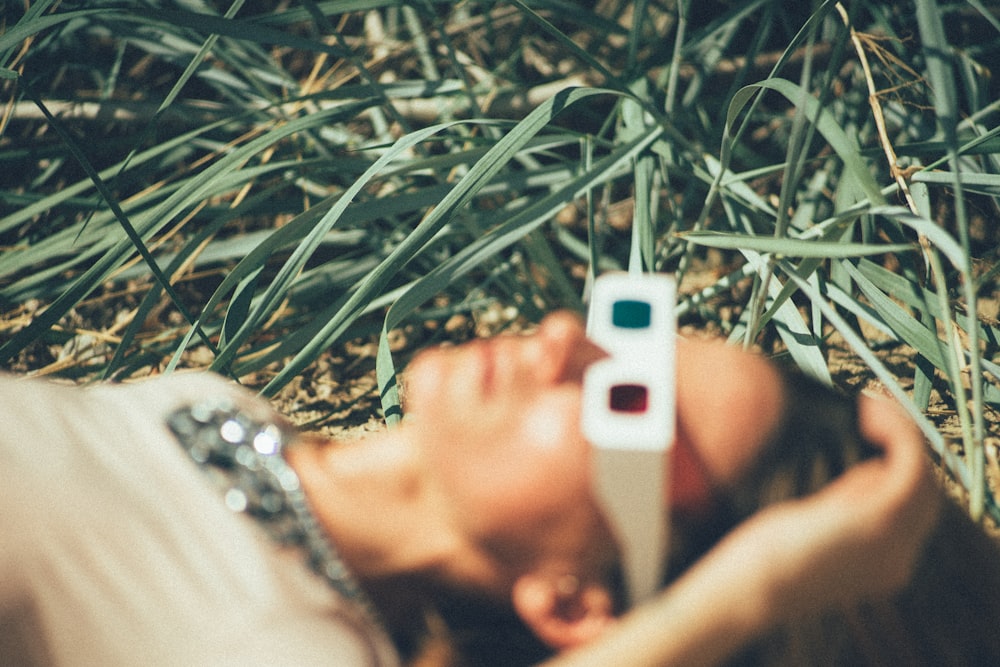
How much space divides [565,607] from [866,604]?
0.28 meters

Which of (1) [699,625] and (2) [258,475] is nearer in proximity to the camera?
(1) [699,625]

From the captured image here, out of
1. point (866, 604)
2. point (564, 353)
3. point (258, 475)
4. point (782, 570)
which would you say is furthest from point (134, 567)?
point (866, 604)

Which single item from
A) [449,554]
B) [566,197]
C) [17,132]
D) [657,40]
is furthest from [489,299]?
[17,132]

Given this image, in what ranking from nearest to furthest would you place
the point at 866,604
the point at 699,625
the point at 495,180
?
1. the point at 699,625
2. the point at 866,604
3. the point at 495,180

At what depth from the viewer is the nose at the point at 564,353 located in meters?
0.68

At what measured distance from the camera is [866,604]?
713 mm

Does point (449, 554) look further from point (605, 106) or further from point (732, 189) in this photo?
point (605, 106)

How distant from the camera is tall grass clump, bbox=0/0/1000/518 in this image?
3.06ft

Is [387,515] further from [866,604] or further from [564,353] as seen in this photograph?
[866,604]

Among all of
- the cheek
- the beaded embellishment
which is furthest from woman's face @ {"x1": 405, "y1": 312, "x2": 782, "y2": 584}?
the beaded embellishment

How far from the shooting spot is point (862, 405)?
733 mm

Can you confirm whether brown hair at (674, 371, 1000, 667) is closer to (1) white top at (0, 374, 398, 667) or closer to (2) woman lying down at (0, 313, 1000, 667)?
(2) woman lying down at (0, 313, 1000, 667)

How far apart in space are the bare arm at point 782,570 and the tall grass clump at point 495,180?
14cm

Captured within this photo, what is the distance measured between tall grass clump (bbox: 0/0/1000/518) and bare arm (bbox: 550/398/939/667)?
140 millimetres
